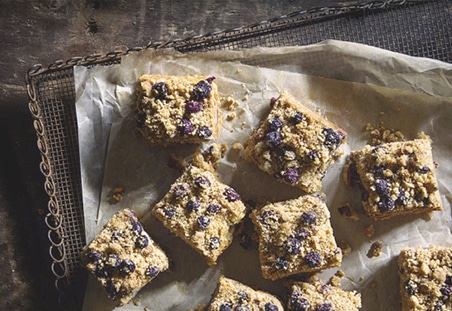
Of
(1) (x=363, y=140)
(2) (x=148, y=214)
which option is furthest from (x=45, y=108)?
(1) (x=363, y=140)

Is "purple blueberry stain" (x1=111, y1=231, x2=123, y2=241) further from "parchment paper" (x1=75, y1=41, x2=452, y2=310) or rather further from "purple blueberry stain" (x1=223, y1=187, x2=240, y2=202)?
"purple blueberry stain" (x1=223, y1=187, x2=240, y2=202)

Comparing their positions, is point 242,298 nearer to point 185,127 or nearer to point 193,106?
point 185,127

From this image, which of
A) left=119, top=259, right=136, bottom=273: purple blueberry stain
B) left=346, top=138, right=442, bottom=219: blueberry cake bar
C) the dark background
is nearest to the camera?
left=119, top=259, right=136, bottom=273: purple blueberry stain

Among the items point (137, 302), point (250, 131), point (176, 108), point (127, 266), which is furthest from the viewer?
point (250, 131)

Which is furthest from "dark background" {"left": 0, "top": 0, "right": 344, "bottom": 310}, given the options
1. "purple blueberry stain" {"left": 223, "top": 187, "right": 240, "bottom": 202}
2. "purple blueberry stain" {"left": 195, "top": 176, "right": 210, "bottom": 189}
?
"purple blueberry stain" {"left": 223, "top": 187, "right": 240, "bottom": 202}

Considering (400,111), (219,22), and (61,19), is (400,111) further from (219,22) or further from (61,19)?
(61,19)

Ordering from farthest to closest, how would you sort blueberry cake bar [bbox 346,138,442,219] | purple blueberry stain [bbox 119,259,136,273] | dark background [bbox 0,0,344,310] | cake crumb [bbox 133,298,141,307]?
dark background [bbox 0,0,344,310] → cake crumb [bbox 133,298,141,307] → blueberry cake bar [bbox 346,138,442,219] → purple blueberry stain [bbox 119,259,136,273]

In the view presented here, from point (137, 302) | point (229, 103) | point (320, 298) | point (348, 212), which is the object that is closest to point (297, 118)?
point (229, 103)
